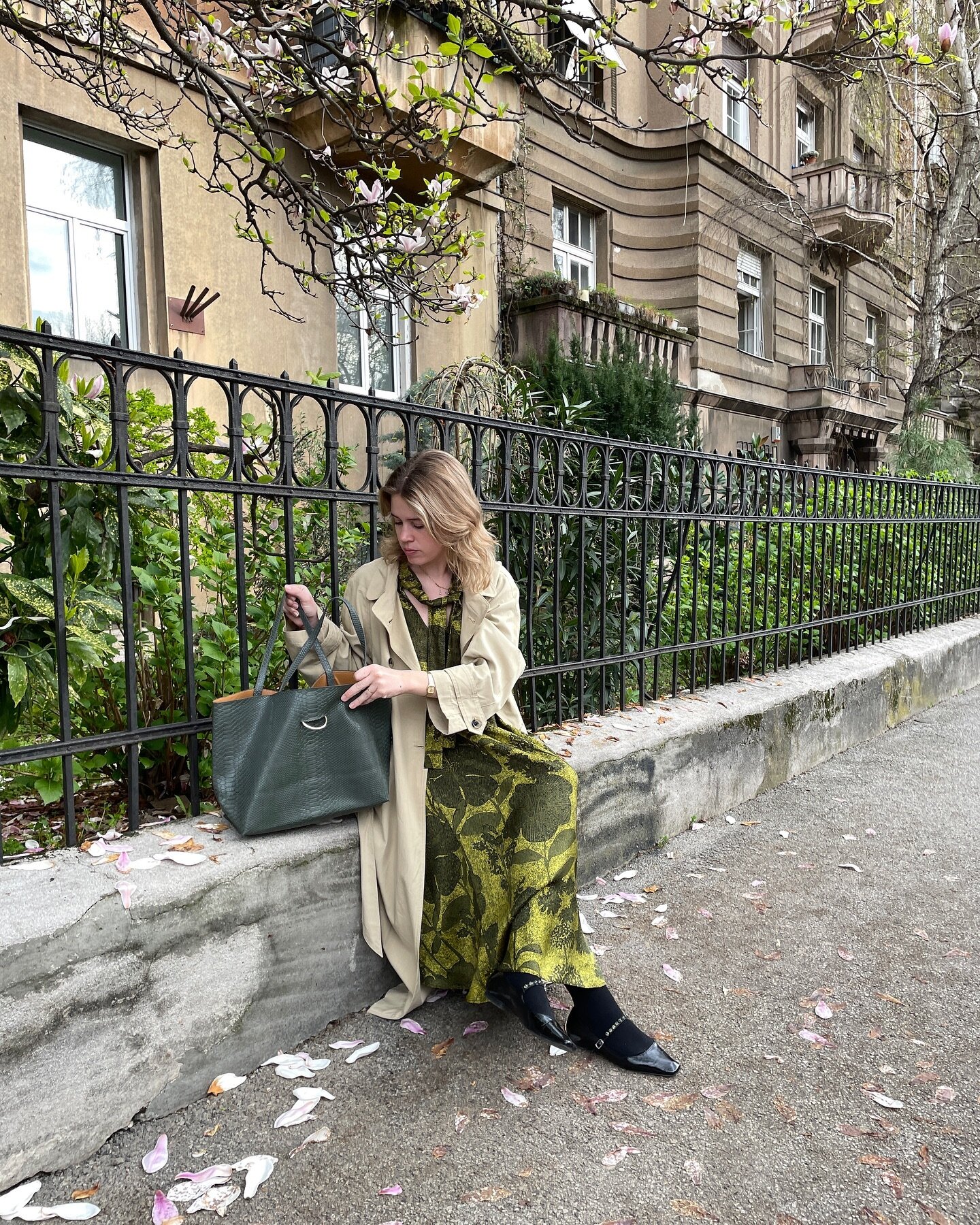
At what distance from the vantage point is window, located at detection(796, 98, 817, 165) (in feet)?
62.8

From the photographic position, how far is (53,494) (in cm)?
198

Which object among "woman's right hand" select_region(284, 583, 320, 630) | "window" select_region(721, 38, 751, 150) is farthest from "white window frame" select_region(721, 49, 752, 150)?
"woman's right hand" select_region(284, 583, 320, 630)

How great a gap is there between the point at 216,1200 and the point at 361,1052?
54 centimetres

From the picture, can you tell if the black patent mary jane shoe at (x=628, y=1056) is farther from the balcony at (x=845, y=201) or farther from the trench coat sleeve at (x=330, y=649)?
the balcony at (x=845, y=201)

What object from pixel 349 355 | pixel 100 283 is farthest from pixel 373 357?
pixel 100 283

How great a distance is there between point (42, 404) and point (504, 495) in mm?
1631

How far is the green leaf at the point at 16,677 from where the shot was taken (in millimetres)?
2020

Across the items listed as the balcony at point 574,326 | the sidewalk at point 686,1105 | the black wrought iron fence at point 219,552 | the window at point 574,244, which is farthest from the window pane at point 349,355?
the sidewalk at point 686,1105

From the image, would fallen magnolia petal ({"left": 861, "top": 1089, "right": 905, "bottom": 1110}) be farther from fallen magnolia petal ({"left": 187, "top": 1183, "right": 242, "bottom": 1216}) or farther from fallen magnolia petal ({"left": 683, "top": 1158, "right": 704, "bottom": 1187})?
fallen magnolia petal ({"left": 187, "top": 1183, "right": 242, "bottom": 1216})

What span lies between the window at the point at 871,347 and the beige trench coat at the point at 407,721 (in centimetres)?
2012

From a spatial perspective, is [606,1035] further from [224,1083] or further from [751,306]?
[751,306]

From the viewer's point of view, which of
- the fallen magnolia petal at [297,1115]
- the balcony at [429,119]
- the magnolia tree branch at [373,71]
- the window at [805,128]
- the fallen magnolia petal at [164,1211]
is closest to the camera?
the fallen magnolia petal at [164,1211]

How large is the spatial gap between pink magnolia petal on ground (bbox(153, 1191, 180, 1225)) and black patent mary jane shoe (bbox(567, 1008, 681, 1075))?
3.27ft

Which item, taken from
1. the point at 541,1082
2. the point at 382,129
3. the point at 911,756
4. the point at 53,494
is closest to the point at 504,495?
the point at 53,494
